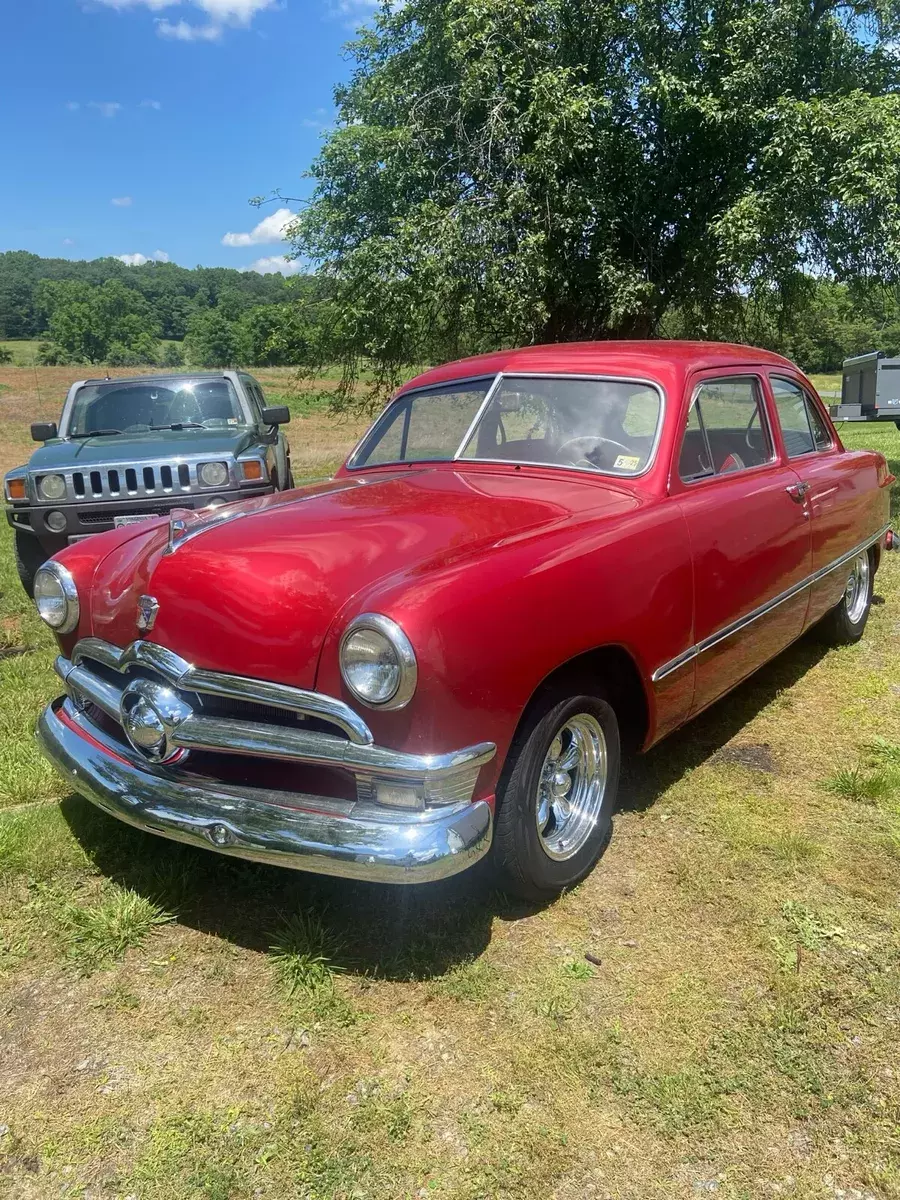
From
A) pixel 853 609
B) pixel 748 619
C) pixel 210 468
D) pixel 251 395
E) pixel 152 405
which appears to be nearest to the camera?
pixel 748 619

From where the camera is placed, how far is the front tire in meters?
2.42

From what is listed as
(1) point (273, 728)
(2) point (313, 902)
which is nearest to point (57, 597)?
(1) point (273, 728)

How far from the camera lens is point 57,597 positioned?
302cm

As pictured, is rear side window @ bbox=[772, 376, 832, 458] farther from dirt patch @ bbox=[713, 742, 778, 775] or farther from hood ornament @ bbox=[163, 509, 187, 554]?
hood ornament @ bbox=[163, 509, 187, 554]

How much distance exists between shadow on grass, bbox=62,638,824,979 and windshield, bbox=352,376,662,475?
56.2 inches

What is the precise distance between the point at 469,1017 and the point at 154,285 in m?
104

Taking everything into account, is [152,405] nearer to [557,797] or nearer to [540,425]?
[540,425]

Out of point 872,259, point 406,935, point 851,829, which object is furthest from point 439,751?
point 872,259

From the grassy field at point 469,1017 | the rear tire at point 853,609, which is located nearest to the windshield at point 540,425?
the grassy field at point 469,1017

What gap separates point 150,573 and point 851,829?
8.77 ft

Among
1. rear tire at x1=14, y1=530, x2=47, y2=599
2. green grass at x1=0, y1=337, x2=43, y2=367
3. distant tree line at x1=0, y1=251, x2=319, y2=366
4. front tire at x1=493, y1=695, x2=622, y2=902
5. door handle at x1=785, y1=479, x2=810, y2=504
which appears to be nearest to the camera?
front tire at x1=493, y1=695, x2=622, y2=902

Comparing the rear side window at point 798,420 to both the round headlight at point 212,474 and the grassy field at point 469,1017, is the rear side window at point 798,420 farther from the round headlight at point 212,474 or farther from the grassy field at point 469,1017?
the round headlight at point 212,474

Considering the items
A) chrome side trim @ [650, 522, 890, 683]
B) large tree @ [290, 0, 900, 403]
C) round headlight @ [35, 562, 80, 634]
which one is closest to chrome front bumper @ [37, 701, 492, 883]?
round headlight @ [35, 562, 80, 634]

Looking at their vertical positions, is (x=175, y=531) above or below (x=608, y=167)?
below
